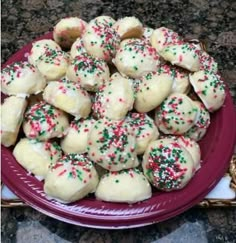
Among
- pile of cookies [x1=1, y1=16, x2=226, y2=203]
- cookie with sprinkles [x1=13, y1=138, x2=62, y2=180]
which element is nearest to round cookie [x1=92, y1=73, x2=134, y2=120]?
pile of cookies [x1=1, y1=16, x2=226, y2=203]

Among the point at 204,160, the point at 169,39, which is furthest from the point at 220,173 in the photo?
the point at 169,39

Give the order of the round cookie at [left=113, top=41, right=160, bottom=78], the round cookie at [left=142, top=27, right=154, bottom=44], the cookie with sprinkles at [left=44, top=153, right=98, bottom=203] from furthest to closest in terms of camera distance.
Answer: the round cookie at [left=142, top=27, right=154, bottom=44], the round cookie at [left=113, top=41, right=160, bottom=78], the cookie with sprinkles at [left=44, top=153, right=98, bottom=203]

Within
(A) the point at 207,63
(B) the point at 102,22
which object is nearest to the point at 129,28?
(B) the point at 102,22

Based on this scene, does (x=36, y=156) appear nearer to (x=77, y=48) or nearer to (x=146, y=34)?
(x=77, y=48)

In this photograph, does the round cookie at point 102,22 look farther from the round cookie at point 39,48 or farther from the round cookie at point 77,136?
the round cookie at point 77,136

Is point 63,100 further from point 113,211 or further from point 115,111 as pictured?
point 113,211

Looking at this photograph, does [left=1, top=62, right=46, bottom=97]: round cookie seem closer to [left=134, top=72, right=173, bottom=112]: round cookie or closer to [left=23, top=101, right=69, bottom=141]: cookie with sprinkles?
[left=23, top=101, right=69, bottom=141]: cookie with sprinkles
